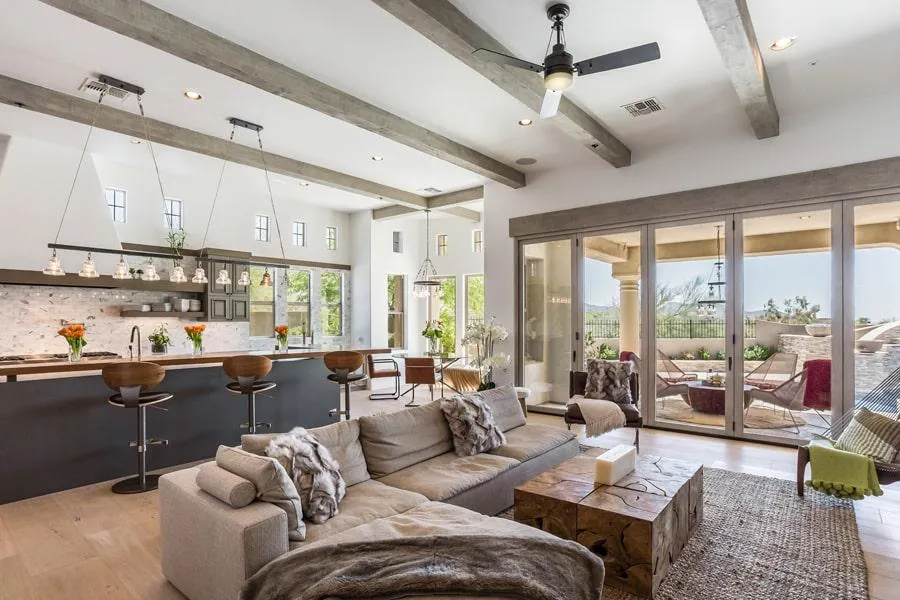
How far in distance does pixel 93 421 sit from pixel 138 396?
24.9 inches

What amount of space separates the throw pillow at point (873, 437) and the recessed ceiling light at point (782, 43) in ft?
9.52

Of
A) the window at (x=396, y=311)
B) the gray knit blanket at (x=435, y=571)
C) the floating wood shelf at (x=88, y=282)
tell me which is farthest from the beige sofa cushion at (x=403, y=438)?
the window at (x=396, y=311)

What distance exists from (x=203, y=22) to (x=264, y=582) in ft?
11.9

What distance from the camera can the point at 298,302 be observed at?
30.3ft

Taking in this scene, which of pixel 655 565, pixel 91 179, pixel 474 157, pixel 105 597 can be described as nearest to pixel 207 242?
pixel 91 179

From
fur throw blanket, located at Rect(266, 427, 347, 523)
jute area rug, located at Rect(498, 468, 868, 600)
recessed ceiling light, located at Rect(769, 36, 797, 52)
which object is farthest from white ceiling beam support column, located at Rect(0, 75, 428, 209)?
recessed ceiling light, located at Rect(769, 36, 797, 52)

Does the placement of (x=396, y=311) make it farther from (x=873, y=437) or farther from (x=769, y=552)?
(x=769, y=552)

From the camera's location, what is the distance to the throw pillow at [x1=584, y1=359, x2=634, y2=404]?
5269mm

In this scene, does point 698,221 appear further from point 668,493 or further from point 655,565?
point 655,565

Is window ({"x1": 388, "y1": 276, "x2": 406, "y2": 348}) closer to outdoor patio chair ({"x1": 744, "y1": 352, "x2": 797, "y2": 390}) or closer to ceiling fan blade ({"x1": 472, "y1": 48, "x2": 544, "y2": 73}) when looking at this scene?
outdoor patio chair ({"x1": 744, "y1": 352, "x2": 797, "y2": 390})

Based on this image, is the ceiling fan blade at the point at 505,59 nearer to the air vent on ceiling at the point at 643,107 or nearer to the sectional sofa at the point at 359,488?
the air vent on ceiling at the point at 643,107

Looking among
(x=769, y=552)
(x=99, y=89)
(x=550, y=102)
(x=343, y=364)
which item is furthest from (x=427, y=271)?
(x=769, y=552)

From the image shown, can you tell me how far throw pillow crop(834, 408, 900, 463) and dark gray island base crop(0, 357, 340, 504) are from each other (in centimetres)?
528

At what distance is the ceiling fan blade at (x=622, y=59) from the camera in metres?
2.96
